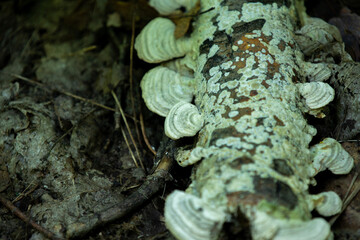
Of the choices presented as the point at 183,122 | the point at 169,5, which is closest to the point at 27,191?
the point at 183,122

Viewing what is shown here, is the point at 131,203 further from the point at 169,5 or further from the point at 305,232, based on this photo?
the point at 169,5

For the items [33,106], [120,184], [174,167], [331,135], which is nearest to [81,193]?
[120,184]

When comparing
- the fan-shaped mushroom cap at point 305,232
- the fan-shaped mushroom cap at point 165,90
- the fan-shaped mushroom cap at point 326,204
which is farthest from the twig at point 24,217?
the fan-shaped mushroom cap at point 326,204

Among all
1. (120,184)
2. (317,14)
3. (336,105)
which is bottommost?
(120,184)

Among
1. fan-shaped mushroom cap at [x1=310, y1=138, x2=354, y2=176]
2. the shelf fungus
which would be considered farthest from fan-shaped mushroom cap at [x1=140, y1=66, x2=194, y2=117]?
fan-shaped mushroom cap at [x1=310, y1=138, x2=354, y2=176]

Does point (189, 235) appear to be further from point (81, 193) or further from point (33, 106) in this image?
point (33, 106)

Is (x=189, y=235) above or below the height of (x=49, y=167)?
above

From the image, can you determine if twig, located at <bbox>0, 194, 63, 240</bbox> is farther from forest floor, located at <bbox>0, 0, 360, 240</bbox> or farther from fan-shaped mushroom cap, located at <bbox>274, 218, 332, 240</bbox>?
fan-shaped mushroom cap, located at <bbox>274, 218, 332, 240</bbox>

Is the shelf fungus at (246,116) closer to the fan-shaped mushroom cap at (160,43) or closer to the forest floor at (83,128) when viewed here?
the fan-shaped mushroom cap at (160,43)
